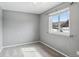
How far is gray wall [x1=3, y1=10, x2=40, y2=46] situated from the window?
4.84ft

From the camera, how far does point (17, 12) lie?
4.86 m

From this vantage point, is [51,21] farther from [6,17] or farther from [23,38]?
[6,17]

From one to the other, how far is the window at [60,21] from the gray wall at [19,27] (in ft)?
4.84

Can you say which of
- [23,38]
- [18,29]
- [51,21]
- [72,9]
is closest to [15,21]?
[18,29]

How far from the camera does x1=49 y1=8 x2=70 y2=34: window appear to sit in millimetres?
3215

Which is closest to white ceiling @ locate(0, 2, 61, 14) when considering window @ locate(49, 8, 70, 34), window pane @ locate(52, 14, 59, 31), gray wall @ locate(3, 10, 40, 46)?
window @ locate(49, 8, 70, 34)

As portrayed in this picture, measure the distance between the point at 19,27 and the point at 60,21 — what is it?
8.25ft

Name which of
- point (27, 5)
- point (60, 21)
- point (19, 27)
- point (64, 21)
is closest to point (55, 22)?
point (60, 21)

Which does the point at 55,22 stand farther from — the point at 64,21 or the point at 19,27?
the point at 19,27

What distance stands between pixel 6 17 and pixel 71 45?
358cm

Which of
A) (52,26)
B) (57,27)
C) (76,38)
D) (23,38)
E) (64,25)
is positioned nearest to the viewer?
(76,38)

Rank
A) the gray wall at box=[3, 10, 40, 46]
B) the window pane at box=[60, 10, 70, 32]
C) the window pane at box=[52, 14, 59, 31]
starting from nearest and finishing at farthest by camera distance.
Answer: the window pane at box=[60, 10, 70, 32], the window pane at box=[52, 14, 59, 31], the gray wall at box=[3, 10, 40, 46]

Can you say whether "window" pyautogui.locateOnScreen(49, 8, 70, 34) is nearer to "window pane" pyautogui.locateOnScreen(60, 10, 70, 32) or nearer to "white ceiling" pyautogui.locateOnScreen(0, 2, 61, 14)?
"window pane" pyautogui.locateOnScreen(60, 10, 70, 32)

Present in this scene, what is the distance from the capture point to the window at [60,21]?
3.22 metres
